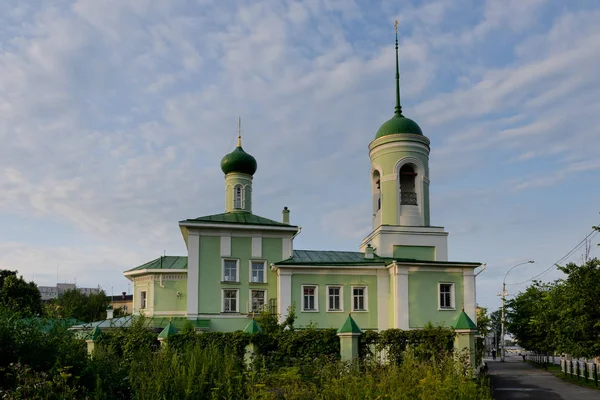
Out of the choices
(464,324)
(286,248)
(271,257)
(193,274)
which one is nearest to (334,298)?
(286,248)

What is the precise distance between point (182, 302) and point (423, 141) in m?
14.4

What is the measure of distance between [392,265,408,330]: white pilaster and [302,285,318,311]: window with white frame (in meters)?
3.61

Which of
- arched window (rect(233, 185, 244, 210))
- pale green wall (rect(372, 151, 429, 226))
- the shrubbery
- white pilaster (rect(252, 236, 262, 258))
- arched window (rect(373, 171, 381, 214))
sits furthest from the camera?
arched window (rect(233, 185, 244, 210))

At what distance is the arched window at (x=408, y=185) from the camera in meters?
28.9

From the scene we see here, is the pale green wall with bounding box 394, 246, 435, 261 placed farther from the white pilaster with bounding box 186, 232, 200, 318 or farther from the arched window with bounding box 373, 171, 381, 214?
the white pilaster with bounding box 186, 232, 200, 318

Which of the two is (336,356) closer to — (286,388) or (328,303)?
(286,388)

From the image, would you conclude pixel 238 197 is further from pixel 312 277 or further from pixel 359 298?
pixel 359 298

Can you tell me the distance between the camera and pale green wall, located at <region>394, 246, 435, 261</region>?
27.8 m

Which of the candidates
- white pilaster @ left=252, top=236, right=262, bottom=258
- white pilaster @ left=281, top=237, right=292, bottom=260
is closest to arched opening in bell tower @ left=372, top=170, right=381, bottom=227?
white pilaster @ left=281, top=237, right=292, bottom=260

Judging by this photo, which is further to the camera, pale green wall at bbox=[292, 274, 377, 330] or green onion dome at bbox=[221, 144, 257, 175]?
green onion dome at bbox=[221, 144, 257, 175]

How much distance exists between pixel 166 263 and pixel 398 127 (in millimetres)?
13629

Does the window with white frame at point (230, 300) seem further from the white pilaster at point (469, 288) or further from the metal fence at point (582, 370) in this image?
the metal fence at point (582, 370)

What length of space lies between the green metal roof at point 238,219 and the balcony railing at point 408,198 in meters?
5.99

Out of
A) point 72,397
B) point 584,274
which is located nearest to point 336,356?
point 72,397
